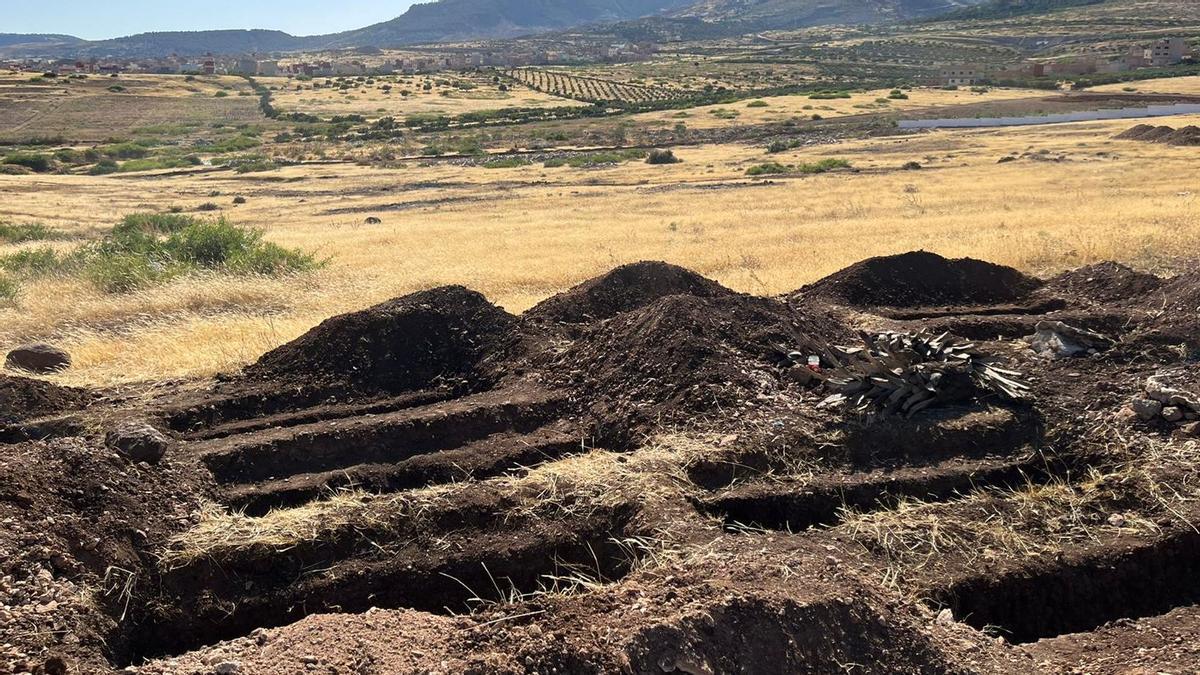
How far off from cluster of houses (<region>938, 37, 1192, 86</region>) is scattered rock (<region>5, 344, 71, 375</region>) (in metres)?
96.3

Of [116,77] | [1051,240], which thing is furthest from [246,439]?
[116,77]

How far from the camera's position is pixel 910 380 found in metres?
8.34

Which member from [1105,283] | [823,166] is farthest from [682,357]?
[823,166]

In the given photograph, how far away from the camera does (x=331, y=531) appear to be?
22.3ft

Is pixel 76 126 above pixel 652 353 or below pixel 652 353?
above

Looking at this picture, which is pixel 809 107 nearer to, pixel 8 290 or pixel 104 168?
pixel 104 168

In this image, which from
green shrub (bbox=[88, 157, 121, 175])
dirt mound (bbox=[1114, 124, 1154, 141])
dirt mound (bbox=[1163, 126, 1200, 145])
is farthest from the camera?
green shrub (bbox=[88, 157, 121, 175])

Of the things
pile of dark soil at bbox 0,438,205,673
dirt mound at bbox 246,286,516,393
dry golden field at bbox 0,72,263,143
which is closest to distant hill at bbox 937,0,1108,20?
dry golden field at bbox 0,72,263,143

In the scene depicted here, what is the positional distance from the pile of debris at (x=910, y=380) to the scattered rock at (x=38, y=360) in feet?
31.5

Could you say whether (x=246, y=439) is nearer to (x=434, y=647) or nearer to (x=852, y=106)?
(x=434, y=647)

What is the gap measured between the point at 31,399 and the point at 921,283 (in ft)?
39.0

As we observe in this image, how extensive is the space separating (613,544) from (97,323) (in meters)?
10.8

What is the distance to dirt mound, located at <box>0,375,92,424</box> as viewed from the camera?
9.15m

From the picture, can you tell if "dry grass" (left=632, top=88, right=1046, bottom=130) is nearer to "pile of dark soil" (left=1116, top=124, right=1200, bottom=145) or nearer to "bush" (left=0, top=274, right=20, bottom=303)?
"pile of dark soil" (left=1116, top=124, right=1200, bottom=145)
